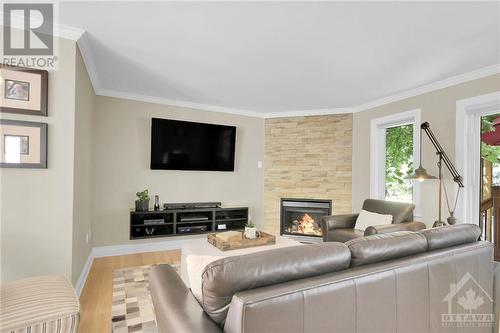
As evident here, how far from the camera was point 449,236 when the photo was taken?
66.2 inches

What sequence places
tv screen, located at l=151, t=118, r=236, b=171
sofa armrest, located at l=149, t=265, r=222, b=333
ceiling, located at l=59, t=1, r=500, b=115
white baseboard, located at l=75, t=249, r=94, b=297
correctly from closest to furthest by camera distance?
1. sofa armrest, located at l=149, t=265, r=222, b=333
2. ceiling, located at l=59, t=1, r=500, b=115
3. white baseboard, located at l=75, t=249, r=94, b=297
4. tv screen, located at l=151, t=118, r=236, b=171

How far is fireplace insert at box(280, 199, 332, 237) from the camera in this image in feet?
15.9

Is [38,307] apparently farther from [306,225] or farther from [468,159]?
[468,159]

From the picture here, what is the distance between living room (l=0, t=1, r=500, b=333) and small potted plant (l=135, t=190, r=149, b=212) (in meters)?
0.09

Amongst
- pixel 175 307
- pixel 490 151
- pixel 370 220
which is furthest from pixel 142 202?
pixel 490 151

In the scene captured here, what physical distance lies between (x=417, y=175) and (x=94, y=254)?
440 centimetres

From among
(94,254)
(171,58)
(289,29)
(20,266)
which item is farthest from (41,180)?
(289,29)

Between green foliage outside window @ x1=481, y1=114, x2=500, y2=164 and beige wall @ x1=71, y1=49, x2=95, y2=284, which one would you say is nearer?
beige wall @ x1=71, y1=49, x2=95, y2=284

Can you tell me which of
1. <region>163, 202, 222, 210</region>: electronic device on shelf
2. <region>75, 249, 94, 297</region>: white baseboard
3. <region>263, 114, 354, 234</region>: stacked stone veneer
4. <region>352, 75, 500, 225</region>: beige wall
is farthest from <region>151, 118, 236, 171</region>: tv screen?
<region>352, 75, 500, 225</region>: beige wall

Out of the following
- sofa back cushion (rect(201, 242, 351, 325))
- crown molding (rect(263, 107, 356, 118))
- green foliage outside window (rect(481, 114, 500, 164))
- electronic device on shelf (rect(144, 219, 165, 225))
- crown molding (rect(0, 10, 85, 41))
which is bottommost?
electronic device on shelf (rect(144, 219, 165, 225))

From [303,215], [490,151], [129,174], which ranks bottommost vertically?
[303,215]

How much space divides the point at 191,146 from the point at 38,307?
318 centimetres

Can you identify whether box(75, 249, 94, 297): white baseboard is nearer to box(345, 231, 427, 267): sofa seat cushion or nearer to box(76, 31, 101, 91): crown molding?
box(76, 31, 101, 91): crown molding

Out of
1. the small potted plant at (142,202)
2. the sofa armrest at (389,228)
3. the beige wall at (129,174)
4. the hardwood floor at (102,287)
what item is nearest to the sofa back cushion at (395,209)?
the sofa armrest at (389,228)
